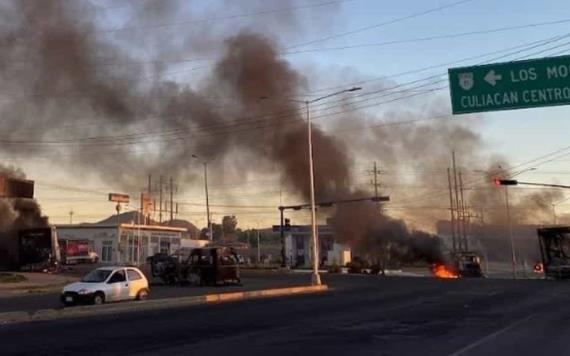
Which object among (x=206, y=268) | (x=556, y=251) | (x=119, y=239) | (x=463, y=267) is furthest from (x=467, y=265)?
(x=119, y=239)

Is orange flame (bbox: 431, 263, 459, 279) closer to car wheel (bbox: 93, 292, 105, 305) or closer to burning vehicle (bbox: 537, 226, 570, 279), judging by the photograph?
burning vehicle (bbox: 537, 226, 570, 279)

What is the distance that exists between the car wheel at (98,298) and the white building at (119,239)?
5302 centimetres

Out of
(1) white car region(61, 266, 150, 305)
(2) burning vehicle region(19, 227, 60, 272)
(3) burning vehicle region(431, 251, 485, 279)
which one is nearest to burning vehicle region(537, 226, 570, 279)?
(3) burning vehicle region(431, 251, 485, 279)

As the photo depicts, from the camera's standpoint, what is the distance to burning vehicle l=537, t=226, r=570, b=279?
37.9 metres

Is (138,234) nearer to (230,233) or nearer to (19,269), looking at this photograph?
(19,269)

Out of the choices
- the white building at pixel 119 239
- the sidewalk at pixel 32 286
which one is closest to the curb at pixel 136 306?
the sidewalk at pixel 32 286

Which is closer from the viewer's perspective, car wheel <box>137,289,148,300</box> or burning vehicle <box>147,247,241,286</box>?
car wheel <box>137,289,148,300</box>

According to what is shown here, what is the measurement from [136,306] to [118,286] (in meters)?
1.97

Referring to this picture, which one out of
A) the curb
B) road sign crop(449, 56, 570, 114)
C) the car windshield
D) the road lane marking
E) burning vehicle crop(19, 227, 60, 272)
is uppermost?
road sign crop(449, 56, 570, 114)

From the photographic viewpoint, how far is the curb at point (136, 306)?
1630 cm

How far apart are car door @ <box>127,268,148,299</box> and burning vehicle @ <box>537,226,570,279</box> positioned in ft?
83.2

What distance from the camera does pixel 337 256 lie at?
80875 mm

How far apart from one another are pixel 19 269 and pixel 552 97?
3764cm

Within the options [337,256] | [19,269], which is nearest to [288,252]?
[337,256]
